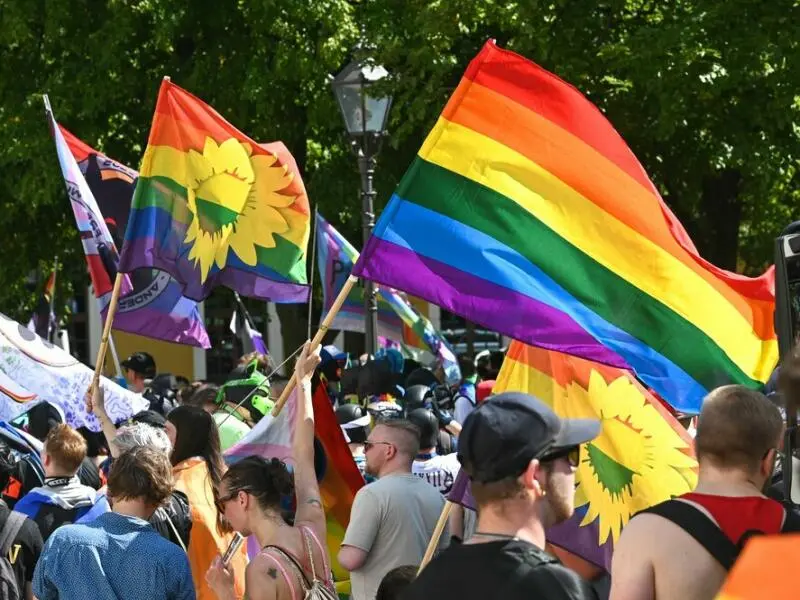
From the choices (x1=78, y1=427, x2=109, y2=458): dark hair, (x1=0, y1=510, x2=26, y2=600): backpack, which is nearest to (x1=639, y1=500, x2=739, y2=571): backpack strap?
(x1=0, y1=510, x2=26, y2=600): backpack

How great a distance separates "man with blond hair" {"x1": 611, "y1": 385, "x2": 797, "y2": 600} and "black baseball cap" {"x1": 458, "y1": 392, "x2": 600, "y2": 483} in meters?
0.39

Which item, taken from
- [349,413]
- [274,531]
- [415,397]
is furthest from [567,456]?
[415,397]

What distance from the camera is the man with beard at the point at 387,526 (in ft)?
20.7

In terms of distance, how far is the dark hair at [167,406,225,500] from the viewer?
21.2ft

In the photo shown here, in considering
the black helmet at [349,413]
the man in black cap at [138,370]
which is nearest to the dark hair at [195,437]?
the black helmet at [349,413]

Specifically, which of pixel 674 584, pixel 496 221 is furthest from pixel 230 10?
pixel 674 584

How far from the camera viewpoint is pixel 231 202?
914cm

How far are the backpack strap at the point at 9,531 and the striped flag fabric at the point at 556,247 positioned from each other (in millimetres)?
2251

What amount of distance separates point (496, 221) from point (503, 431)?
225 centimetres

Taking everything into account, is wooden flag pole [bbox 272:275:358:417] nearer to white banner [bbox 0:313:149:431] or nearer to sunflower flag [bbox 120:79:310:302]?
sunflower flag [bbox 120:79:310:302]

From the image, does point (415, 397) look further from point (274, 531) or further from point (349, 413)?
point (274, 531)

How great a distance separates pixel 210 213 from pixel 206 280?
16.2 inches

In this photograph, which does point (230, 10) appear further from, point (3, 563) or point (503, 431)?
point (503, 431)

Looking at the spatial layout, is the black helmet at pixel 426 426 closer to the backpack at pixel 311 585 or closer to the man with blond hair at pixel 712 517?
the backpack at pixel 311 585
